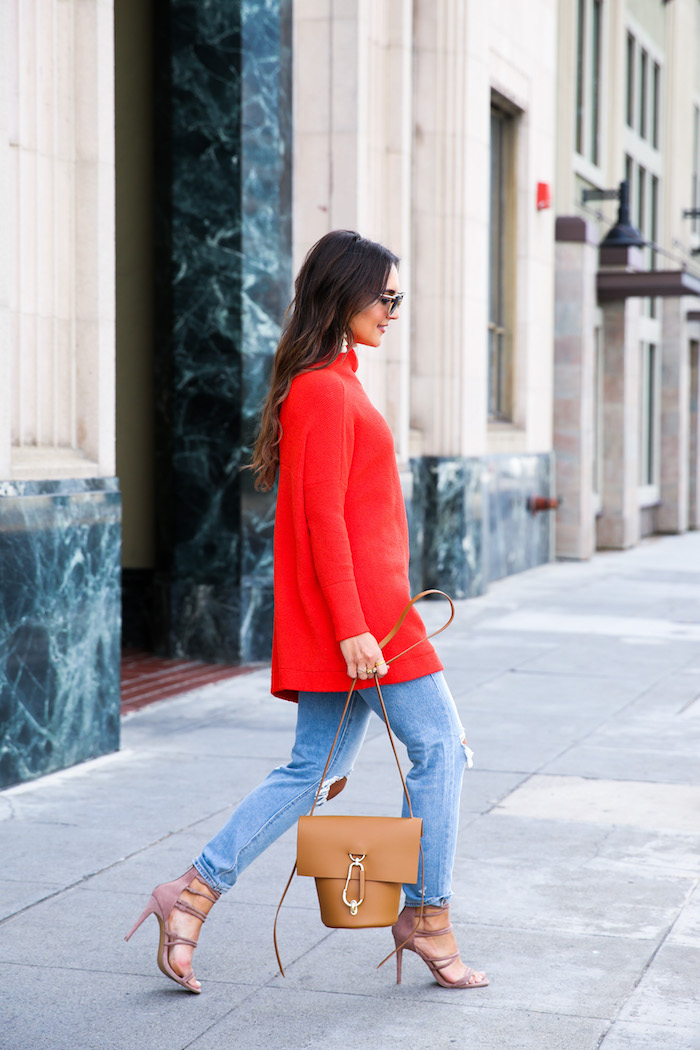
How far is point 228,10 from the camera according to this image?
29.9 ft

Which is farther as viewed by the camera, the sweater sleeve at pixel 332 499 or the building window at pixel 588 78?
the building window at pixel 588 78

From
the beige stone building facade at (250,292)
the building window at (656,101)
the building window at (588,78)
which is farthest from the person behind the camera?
the building window at (656,101)

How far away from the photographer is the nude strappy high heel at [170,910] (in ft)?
12.1

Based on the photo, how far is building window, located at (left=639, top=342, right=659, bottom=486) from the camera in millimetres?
22786

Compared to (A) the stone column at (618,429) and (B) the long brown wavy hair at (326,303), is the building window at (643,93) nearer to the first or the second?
(A) the stone column at (618,429)

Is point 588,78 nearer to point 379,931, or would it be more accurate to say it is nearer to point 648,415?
point 648,415

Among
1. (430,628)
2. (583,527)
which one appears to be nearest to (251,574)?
(430,628)

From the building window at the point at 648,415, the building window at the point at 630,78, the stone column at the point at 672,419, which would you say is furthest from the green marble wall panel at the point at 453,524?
the stone column at the point at 672,419

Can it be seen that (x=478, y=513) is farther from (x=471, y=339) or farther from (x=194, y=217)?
(x=194, y=217)

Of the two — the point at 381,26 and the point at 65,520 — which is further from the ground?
the point at 381,26

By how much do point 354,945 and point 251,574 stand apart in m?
A: 5.17

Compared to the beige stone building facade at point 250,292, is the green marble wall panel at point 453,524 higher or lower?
lower

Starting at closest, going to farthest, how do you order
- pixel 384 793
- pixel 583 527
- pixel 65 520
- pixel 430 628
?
pixel 384 793 → pixel 65 520 → pixel 430 628 → pixel 583 527

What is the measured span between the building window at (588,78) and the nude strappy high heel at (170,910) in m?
16.2
